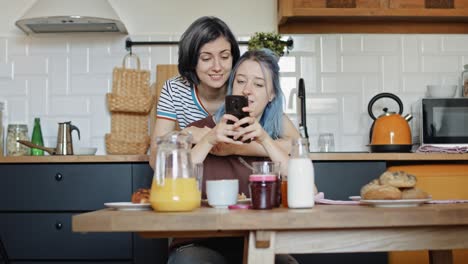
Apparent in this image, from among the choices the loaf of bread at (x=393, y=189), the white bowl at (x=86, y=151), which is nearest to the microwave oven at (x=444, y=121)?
the white bowl at (x=86, y=151)

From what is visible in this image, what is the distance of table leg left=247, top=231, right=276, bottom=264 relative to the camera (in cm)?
144

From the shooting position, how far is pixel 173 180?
1.54 m

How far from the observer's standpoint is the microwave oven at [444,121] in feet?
11.1

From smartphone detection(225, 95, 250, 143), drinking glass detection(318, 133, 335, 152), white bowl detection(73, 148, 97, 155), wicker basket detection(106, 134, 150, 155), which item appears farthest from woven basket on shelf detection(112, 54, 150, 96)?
smartphone detection(225, 95, 250, 143)

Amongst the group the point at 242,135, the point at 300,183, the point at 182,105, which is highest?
the point at 182,105

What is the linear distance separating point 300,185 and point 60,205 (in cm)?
184

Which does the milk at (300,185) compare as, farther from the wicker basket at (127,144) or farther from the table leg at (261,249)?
the wicker basket at (127,144)

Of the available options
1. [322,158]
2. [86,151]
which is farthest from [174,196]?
[86,151]

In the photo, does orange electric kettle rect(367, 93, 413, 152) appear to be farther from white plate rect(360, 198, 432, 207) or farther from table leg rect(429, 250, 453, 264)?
white plate rect(360, 198, 432, 207)

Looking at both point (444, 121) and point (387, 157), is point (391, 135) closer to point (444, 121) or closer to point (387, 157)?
point (387, 157)

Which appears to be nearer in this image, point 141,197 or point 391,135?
point 141,197

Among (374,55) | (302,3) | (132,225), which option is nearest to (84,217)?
(132,225)

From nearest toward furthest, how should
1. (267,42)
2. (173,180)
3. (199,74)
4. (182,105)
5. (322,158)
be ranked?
1. (173,180)
2. (199,74)
3. (182,105)
4. (322,158)
5. (267,42)

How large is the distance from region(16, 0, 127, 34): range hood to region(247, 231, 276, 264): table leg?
220cm
